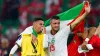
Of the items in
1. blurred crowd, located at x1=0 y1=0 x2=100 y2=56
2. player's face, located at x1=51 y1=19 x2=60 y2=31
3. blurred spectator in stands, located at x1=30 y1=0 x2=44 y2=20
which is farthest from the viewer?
blurred spectator in stands, located at x1=30 y1=0 x2=44 y2=20

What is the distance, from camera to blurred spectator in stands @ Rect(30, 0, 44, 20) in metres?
12.5

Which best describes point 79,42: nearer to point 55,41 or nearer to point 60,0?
point 55,41

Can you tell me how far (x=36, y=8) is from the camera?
1255 cm

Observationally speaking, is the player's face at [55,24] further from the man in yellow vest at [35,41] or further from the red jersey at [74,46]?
the red jersey at [74,46]

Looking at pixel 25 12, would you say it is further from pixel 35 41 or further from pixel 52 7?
pixel 35 41

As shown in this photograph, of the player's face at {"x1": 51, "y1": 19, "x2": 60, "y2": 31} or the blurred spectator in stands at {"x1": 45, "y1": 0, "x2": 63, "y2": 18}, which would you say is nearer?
the player's face at {"x1": 51, "y1": 19, "x2": 60, "y2": 31}

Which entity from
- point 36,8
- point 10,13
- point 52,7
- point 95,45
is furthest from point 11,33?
point 95,45

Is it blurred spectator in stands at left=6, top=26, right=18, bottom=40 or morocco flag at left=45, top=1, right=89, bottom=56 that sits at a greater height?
blurred spectator in stands at left=6, top=26, right=18, bottom=40

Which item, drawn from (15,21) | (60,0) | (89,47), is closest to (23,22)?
(15,21)

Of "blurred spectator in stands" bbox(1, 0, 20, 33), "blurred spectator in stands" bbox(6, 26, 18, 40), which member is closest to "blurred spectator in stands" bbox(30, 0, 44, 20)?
"blurred spectator in stands" bbox(1, 0, 20, 33)

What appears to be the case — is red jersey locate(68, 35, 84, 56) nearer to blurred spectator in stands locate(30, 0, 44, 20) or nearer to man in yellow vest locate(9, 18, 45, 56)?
man in yellow vest locate(9, 18, 45, 56)

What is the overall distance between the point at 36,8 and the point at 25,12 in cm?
36

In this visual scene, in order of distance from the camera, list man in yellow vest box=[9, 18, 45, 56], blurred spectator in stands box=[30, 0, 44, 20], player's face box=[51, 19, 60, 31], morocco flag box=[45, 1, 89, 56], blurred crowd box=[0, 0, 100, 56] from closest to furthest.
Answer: player's face box=[51, 19, 60, 31]
man in yellow vest box=[9, 18, 45, 56]
morocco flag box=[45, 1, 89, 56]
blurred crowd box=[0, 0, 100, 56]
blurred spectator in stands box=[30, 0, 44, 20]

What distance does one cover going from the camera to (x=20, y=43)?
289 inches
